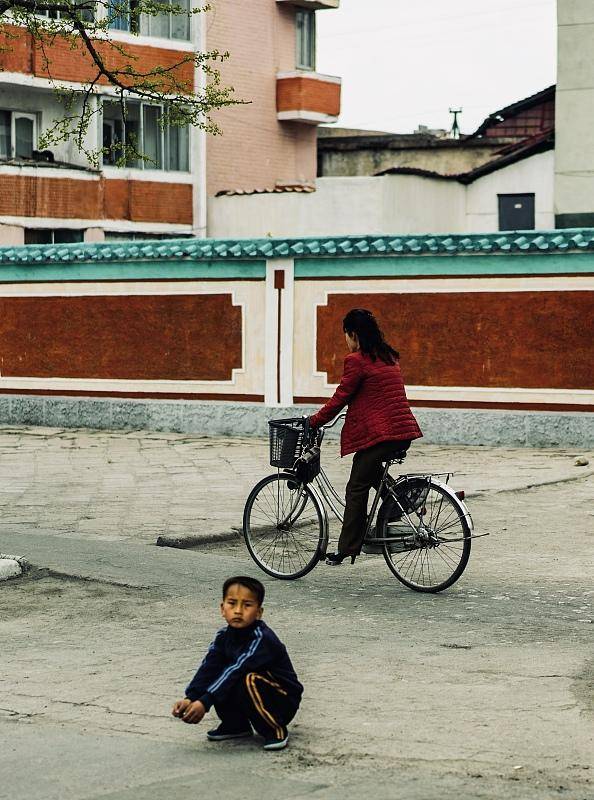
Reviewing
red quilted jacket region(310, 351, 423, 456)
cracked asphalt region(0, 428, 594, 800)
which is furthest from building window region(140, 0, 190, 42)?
red quilted jacket region(310, 351, 423, 456)

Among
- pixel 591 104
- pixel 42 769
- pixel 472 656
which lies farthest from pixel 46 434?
pixel 42 769

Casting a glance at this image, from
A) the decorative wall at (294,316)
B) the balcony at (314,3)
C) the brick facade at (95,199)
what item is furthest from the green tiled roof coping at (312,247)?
the balcony at (314,3)

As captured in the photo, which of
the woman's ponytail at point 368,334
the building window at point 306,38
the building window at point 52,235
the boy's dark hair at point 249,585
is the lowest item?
the boy's dark hair at point 249,585

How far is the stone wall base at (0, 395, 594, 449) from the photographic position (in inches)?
745

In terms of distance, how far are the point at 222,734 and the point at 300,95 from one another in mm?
34012

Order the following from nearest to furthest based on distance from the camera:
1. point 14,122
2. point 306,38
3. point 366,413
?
point 366,413 → point 14,122 → point 306,38

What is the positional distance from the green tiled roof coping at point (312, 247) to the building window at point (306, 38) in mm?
18818

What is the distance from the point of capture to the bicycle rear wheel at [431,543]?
30.0ft

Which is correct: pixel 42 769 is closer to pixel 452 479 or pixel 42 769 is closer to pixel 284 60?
pixel 452 479

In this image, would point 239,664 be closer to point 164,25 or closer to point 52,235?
point 52,235

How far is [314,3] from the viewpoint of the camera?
38906mm

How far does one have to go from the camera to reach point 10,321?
2280 cm

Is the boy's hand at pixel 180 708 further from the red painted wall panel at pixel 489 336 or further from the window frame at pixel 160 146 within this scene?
the window frame at pixel 160 146

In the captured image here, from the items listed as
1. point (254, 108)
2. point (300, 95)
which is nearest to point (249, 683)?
point (254, 108)
